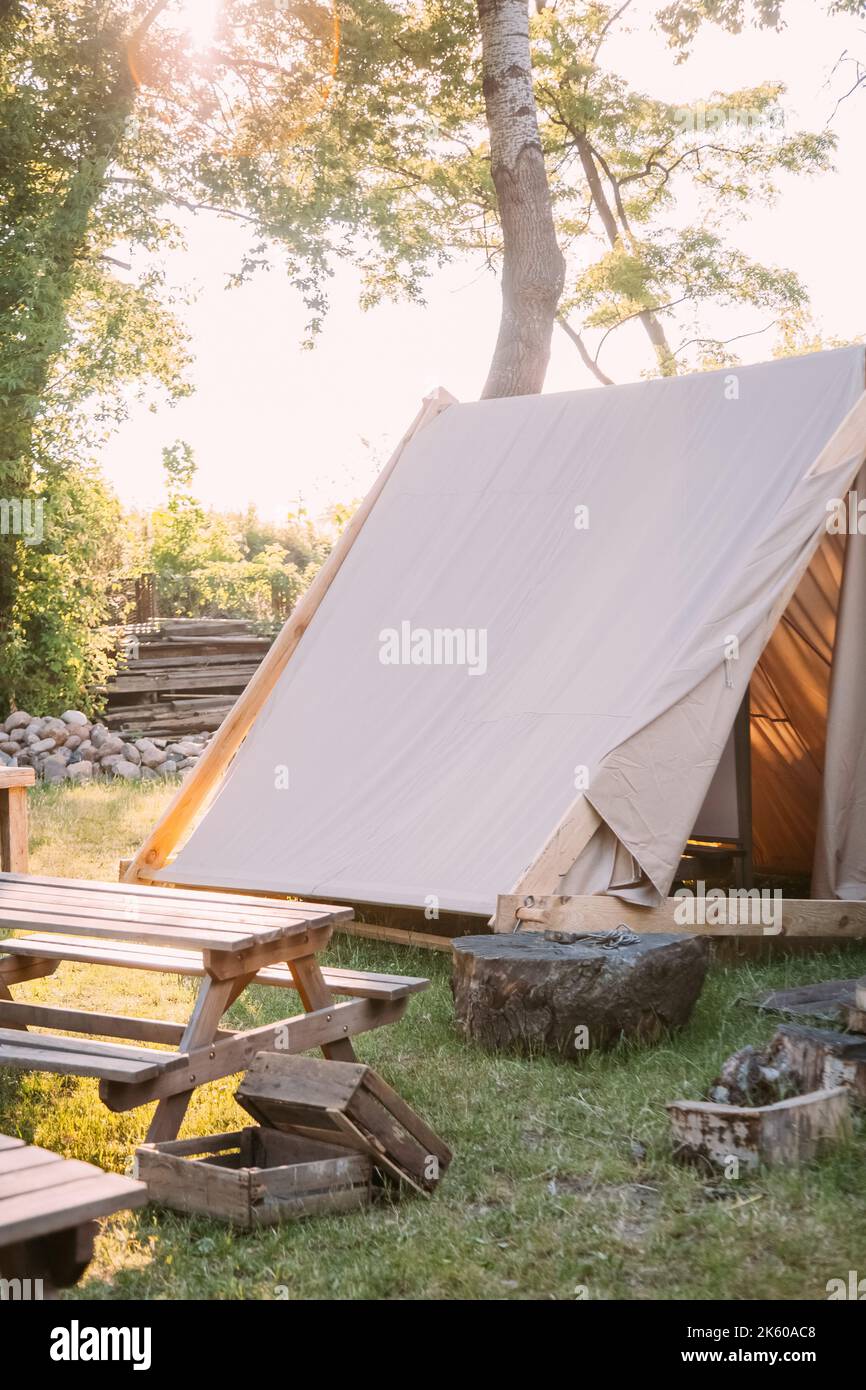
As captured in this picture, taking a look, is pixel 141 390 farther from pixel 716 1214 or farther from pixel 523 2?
pixel 716 1214

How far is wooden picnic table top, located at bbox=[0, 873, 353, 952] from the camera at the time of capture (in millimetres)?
3285

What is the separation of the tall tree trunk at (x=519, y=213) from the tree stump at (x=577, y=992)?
18.4 feet

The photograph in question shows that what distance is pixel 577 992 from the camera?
3.99 m

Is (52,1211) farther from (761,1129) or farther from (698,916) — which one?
(698,916)

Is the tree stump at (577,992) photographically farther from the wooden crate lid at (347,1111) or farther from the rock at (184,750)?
the rock at (184,750)

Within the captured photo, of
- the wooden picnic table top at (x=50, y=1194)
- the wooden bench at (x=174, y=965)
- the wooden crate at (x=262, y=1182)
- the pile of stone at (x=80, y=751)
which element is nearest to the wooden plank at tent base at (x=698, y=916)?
the wooden bench at (x=174, y=965)

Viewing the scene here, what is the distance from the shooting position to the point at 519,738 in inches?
213

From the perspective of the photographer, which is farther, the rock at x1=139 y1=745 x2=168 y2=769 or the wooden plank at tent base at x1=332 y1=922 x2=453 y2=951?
the rock at x1=139 y1=745 x2=168 y2=769

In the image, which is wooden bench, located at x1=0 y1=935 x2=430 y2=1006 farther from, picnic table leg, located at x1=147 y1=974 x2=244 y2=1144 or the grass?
the grass

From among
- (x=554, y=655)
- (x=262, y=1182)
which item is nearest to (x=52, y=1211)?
(x=262, y=1182)

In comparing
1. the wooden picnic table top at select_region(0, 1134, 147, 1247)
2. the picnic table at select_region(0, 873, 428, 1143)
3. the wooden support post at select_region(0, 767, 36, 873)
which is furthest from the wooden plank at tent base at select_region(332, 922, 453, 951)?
the wooden picnic table top at select_region(0, 1134, 147, 1247)

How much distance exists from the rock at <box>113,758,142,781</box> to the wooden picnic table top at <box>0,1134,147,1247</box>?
9.12m

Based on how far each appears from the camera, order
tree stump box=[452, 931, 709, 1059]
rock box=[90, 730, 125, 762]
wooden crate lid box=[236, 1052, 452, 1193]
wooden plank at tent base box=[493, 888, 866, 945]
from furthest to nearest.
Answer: rock box=[90, 730, 125, 762]
wooden plank at tent base box=[493, 888, 866, 945]
tree stump box=[452, 931, 709, 1059]
wooden crate lid box=[236, 1052, 452, 1193]
